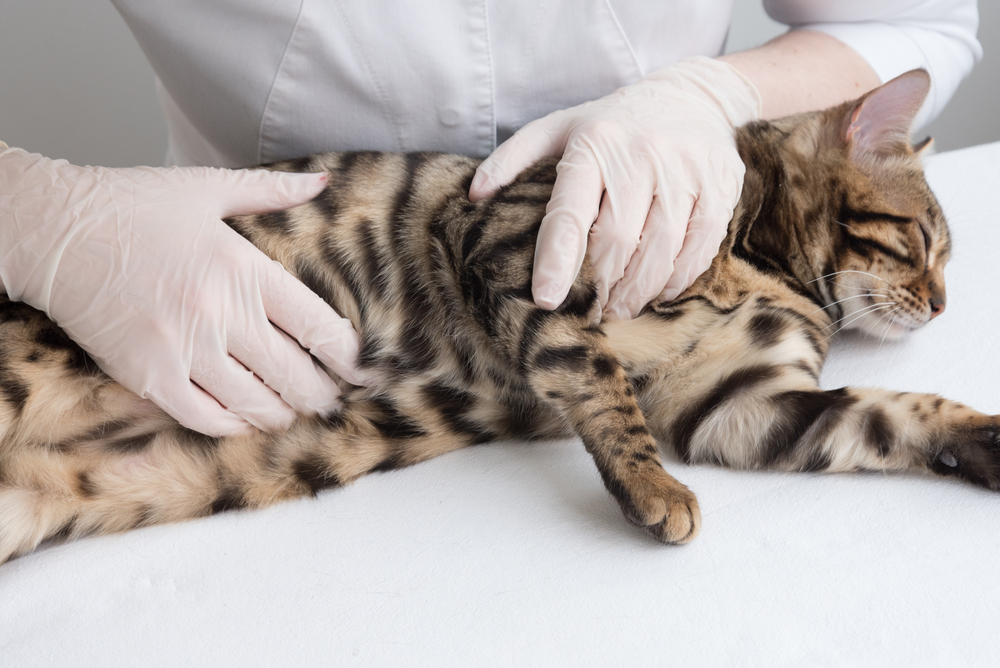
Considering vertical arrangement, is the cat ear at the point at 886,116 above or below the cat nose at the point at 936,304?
above

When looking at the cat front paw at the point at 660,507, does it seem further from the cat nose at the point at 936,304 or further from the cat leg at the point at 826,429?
the cat nose at the point at 936,304

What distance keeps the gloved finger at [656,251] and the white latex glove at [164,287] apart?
0.46 meters

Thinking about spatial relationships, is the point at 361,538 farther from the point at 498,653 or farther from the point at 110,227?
the point at 110,227

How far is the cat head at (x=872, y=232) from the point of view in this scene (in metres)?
1.17

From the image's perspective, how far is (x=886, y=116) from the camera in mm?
1187

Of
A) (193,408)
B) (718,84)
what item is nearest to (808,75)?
(718,84)

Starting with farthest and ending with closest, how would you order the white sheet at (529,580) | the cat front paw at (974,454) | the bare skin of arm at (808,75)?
the bare skin of arm at (808,75) < the cat front paw at (974,454) < the white sheet at (529,580)

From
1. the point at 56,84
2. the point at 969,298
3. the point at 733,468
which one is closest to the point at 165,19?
the point at 733,468

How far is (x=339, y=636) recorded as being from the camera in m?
0.73

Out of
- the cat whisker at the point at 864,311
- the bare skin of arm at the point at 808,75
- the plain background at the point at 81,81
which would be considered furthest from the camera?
the plain background at the point at 81,81

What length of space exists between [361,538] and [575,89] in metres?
0.93

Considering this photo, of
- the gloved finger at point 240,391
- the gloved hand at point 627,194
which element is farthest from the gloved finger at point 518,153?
the gloved finger at point 240,391

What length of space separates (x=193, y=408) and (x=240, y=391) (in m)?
0.07

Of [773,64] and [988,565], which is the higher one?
[773,64]
